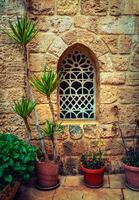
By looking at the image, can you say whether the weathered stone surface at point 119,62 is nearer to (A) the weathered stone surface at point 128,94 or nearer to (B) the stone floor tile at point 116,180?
(A) the weathered stone surface at point 128,94

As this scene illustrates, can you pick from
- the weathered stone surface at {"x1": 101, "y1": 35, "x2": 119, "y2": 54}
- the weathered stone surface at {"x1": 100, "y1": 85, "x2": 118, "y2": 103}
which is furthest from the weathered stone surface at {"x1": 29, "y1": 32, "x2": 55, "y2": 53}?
the weathered stone surface at {"x1": 100, "y1": 85, "x2": 118, "y2": 103}

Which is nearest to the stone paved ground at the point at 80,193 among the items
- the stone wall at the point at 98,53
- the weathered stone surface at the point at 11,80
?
the stone wall at the point at 98,53

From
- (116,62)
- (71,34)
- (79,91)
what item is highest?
(71,34)

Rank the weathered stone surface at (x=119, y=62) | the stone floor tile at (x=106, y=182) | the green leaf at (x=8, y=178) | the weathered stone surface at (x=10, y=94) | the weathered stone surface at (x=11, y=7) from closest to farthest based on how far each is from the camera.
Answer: the green leaf at (x=8, y=178) → the weathered stone surface at (x=11, y=7) → the weathered stone surface at (x=10, y=94) → the stone floor tile at (x=106, y=182) → the weathered stone surface at (x=119, y=62)

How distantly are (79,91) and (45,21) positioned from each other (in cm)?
104

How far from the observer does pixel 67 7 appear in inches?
148

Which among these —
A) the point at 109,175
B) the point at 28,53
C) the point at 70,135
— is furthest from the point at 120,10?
the point at 109,175

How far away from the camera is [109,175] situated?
399 centimetres

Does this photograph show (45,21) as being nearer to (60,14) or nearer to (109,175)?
(60,14)

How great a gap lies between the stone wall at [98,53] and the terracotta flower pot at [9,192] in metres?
0.70

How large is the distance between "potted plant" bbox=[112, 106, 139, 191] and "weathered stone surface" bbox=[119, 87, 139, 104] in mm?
158

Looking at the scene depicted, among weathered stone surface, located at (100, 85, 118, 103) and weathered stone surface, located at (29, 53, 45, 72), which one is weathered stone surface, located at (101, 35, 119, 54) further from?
weathered stone surface, located at (29, 53, 45, 72)

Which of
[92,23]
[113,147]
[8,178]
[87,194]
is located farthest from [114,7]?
[8,178]

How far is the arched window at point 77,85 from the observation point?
3986mm
